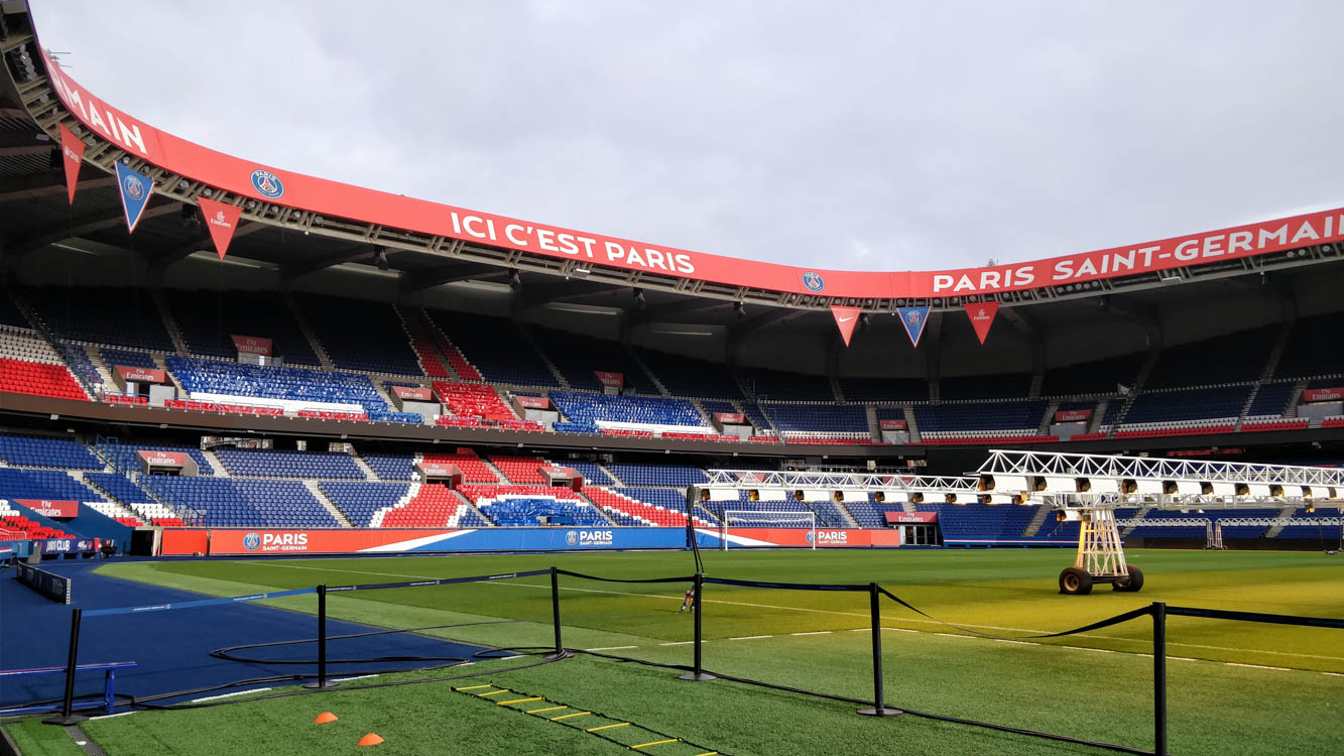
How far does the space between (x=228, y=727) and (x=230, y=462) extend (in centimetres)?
4193

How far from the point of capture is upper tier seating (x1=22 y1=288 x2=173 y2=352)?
44594mm

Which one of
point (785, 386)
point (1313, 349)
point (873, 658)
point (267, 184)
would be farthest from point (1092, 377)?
point (873, 658)

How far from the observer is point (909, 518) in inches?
2391

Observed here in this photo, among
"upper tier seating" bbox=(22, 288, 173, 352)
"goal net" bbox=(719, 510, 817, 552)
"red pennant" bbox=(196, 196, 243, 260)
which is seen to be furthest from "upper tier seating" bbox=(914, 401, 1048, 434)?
"upper tier seating" bbox=(22, 288, 173, 352)

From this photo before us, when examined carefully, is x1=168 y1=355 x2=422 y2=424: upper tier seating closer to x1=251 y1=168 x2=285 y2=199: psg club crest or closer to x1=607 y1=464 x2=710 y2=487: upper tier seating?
x1=251 y1=168 x2=285 y2=199: psg club crest

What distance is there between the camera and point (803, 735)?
7.12 meters

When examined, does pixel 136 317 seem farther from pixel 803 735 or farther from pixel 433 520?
pixel 803 735

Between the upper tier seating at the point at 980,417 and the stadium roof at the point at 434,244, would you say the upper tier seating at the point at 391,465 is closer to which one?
the stadium roof at the point at 434,244

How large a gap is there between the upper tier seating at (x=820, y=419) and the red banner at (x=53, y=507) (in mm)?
41384

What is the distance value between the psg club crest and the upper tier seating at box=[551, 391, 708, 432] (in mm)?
22909

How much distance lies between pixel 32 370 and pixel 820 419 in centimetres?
4611

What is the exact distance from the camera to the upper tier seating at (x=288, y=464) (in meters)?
45.6

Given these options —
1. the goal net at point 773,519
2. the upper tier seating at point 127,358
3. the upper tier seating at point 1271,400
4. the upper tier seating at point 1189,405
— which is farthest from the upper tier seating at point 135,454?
the upper tier seating at point 1271,400

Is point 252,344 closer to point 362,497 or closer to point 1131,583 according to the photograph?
point 362,497
